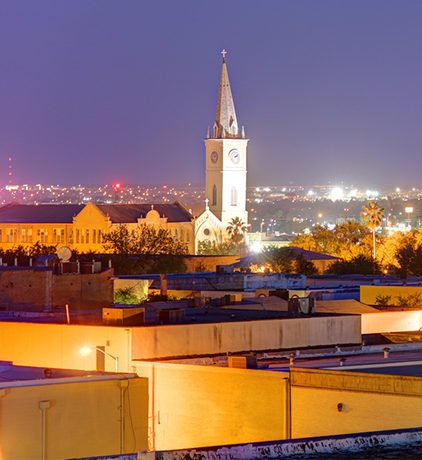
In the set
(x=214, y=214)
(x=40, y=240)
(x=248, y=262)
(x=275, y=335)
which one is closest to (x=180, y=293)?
(x=275, y=335)

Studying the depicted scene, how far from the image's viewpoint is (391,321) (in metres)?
25.3

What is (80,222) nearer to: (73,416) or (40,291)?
(40,291)

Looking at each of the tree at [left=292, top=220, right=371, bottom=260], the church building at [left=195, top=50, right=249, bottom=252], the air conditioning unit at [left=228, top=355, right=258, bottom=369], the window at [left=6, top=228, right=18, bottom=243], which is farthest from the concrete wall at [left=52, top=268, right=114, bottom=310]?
the church building at [left=195, top=50, right=249, bottom=252]

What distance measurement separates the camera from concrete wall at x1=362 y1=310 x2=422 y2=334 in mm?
24312

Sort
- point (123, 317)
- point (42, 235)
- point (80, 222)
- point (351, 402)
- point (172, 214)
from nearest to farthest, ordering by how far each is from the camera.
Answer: point (351, 402)
point (123, 317)
point (80, 222)
point (42, 235)
point (172, 214)

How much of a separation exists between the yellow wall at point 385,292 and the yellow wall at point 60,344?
14.5 m

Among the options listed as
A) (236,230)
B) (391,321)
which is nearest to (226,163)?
(236,230)

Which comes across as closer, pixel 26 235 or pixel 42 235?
pixel 42 235

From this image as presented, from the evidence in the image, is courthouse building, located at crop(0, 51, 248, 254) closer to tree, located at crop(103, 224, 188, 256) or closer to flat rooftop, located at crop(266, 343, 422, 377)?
tree, located at crop(103, 224, 188, 256)

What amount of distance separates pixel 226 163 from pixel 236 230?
9.81m

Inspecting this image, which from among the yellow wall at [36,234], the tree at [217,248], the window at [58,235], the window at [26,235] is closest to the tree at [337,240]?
the tree at [217,248]

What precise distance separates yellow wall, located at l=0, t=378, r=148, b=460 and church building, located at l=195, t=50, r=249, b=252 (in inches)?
3258

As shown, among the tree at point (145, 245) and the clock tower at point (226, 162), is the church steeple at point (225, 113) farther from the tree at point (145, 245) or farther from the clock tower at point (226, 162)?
the tree at point (145, 245)

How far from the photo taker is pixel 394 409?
1532cm
